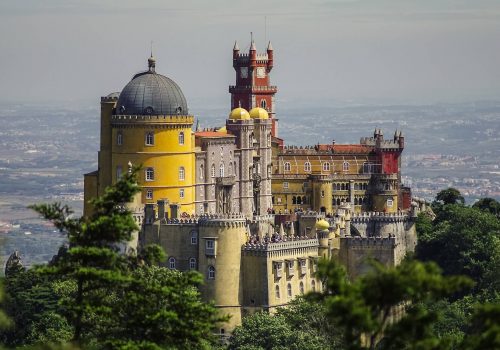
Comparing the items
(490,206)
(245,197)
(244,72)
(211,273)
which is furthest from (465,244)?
(244,72)

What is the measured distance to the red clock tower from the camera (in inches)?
5856

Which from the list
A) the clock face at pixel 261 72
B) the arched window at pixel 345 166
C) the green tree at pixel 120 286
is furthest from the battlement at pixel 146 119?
the green tree at pixel 120 286

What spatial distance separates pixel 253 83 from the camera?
14925cm

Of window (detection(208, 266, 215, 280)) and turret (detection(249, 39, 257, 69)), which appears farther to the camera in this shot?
turret (detection(249, 39, 257, 69))

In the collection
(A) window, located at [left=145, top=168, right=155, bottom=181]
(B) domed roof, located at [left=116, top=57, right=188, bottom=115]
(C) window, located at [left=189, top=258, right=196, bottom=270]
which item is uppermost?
(B) domed roof, located at [left=116, top=57, right=188, bottom=115]

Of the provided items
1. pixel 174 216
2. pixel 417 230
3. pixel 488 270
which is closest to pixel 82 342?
pixel 174 216

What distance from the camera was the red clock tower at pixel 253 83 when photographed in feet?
488

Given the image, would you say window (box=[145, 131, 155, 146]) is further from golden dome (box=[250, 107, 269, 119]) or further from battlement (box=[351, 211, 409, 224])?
battlement (box=[351, 211, 409, 224])

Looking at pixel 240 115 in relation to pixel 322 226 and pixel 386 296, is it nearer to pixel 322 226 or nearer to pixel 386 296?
pixel 322 226

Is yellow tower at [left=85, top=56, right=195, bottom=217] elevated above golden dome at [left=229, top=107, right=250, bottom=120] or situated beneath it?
situated beneath

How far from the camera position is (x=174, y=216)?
114438 millimetres

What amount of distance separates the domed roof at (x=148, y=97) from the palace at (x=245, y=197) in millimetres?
68

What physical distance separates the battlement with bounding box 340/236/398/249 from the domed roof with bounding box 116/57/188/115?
14845 mm

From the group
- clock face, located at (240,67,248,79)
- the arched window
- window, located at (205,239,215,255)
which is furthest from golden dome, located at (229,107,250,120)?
window, located at (205,239,215,255)
